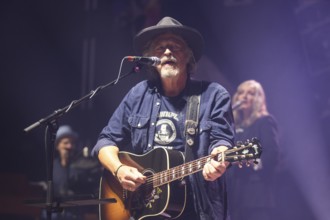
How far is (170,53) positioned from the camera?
361 centimetres

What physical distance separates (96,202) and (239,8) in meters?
4.26

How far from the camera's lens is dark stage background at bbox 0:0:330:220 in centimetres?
573

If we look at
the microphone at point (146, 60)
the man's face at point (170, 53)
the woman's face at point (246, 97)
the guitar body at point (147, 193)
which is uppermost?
the woman's face at point (246, 97)

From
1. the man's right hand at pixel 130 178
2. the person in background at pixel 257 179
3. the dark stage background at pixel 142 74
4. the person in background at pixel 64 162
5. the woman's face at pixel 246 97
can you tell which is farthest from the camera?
the person in background at pixel 64 162

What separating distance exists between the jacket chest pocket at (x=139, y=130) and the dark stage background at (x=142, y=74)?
9.53 feet

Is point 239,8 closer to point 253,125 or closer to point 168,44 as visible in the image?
point 253,125

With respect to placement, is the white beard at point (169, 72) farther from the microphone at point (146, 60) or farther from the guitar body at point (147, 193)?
the guitar body at point (147, 193)

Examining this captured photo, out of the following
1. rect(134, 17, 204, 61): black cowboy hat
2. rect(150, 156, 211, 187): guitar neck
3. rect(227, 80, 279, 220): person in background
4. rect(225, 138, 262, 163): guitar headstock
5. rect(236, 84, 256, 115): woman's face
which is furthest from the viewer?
rect(236, 84, 256, 115): woman's face

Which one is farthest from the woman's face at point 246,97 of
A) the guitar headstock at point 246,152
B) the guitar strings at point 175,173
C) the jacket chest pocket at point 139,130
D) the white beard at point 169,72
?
the guitar headstock at point 246,152

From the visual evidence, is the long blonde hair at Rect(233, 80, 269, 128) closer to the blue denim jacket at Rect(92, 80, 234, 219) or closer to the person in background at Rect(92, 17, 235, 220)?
the person in background at Rect(92, 17, 235, 220)

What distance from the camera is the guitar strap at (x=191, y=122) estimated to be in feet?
10.5

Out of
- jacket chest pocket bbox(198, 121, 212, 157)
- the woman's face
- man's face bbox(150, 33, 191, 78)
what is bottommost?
jacket chest pocket bbox(198, 121, 212, 157)

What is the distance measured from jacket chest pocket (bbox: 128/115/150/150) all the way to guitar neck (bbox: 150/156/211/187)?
0.36m

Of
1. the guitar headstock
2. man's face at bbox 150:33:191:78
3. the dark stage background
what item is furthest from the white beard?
the dark stage background
